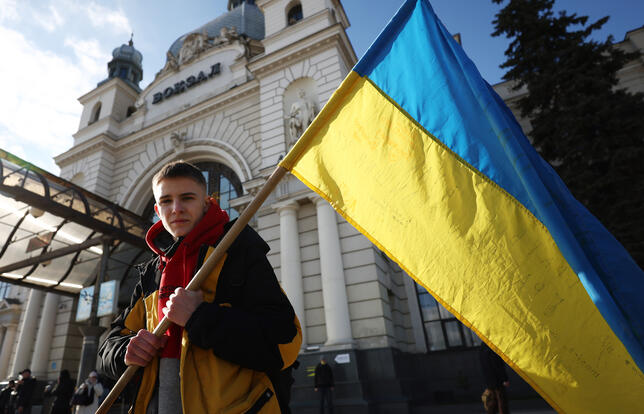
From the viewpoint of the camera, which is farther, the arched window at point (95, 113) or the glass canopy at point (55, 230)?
the arched window at point (95, 113)

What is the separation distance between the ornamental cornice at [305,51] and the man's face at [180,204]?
43.4ft

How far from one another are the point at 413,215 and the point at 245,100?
47.3 feet

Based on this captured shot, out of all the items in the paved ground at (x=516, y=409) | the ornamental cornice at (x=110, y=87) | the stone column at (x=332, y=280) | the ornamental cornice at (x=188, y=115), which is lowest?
the paved ground at (x=516, y=409)

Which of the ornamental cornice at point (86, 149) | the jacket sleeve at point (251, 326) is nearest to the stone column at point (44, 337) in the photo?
the ornamental cornice at point (86, 149)

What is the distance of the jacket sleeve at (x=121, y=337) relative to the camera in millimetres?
1606

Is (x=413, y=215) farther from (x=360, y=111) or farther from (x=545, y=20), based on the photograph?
(x=545, y=20)

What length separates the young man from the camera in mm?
1282

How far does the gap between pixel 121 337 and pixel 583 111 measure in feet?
44.9

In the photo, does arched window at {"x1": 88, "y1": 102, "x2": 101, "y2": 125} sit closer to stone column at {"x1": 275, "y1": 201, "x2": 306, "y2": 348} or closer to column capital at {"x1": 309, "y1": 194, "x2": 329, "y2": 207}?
stone column at {"x1": 275, "y1": 201, "x2": 306, "y2": 348}

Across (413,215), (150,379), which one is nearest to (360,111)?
(413,215)

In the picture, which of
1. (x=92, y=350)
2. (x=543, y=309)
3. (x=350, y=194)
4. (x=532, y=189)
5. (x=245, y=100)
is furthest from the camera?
(x=245, y=100)

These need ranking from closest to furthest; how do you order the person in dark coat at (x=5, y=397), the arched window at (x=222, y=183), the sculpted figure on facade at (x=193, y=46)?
the person in dark coat at (x=5, y=397)
the arched window at (x=222, y=183)
the sculpted figure on facade at (x=193, y=46)

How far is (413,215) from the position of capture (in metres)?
2.07

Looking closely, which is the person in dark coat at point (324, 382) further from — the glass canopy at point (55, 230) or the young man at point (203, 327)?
the young man at point (203, 327)
